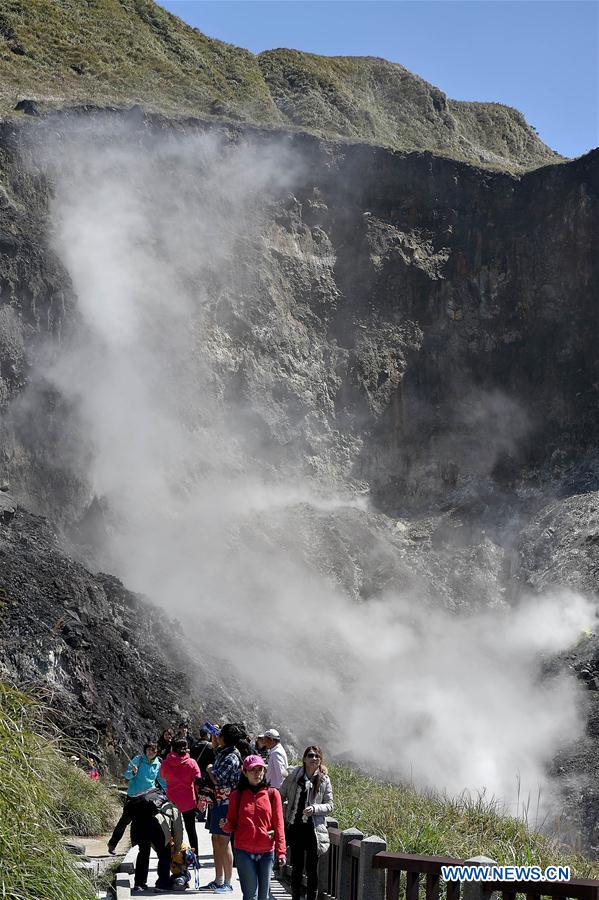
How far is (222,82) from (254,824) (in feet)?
243

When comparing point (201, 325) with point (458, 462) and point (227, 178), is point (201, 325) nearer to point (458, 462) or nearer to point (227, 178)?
point (227, 178)

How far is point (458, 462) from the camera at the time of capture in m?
65.4

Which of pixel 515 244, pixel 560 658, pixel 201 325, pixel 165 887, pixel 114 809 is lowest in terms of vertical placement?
pixel 165 887

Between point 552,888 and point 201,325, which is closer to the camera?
point 552,888

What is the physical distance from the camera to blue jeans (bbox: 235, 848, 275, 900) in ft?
33.6

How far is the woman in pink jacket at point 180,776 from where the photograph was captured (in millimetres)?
13195

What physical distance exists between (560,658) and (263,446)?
19912mm

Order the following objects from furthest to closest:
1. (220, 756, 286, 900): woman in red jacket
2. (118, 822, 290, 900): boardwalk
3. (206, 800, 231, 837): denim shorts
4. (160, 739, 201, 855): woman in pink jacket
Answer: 1. (160, 739, 201, 855): woman in pink jacket
2. (206, 800, 231, 837): denim shorts
3. (118, 822, 290, 900): boardwalk
4. (220, 756, 286, 900): woman in red jacket

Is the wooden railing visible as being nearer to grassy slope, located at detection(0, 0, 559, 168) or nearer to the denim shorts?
the denim shorts

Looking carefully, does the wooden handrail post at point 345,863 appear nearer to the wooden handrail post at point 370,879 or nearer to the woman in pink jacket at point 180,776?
the wooden handrail post at point 370,879

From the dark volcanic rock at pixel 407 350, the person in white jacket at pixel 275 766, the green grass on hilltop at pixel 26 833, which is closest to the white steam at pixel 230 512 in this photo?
the dark volcanic rock at pixel 407 350

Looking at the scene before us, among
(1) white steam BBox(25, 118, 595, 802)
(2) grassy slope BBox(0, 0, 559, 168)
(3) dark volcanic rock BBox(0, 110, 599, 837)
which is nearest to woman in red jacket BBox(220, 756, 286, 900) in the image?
(1) white steam BBox(25, 118, 595, 802)

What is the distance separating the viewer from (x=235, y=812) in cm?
1023

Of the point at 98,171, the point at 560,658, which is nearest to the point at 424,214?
the point at 98,171
